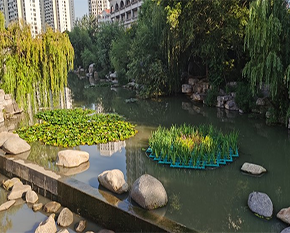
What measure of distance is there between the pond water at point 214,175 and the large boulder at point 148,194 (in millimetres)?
186

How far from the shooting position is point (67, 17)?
85.8m

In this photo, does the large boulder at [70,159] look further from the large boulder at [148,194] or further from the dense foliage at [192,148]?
the large boulder at [148,194]

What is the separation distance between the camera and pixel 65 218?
18.9 feet

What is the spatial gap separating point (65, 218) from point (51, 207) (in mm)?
649

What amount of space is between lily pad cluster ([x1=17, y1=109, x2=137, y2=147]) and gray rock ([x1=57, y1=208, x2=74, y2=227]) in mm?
3870

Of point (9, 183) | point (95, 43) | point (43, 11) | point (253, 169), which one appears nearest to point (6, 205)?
point (9, 183)

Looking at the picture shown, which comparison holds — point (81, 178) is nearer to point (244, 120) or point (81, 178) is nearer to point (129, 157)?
point (129, 157)

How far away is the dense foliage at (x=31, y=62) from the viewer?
472 inches

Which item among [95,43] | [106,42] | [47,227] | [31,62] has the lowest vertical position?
[47,227]

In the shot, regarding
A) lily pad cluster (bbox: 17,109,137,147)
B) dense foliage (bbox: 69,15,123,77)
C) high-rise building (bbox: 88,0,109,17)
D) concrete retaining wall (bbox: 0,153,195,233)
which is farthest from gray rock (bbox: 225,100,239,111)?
high-rise building (bbox: 88,0,109,17)

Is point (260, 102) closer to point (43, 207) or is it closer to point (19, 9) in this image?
point (43, 207)

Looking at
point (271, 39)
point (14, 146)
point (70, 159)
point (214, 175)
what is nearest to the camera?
point (214, 175)

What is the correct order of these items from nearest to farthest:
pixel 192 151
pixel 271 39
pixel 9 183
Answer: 1. pixel 9 183
2. pixel 192 151
3. pixel 271 39

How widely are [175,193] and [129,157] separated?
8.25 feet
